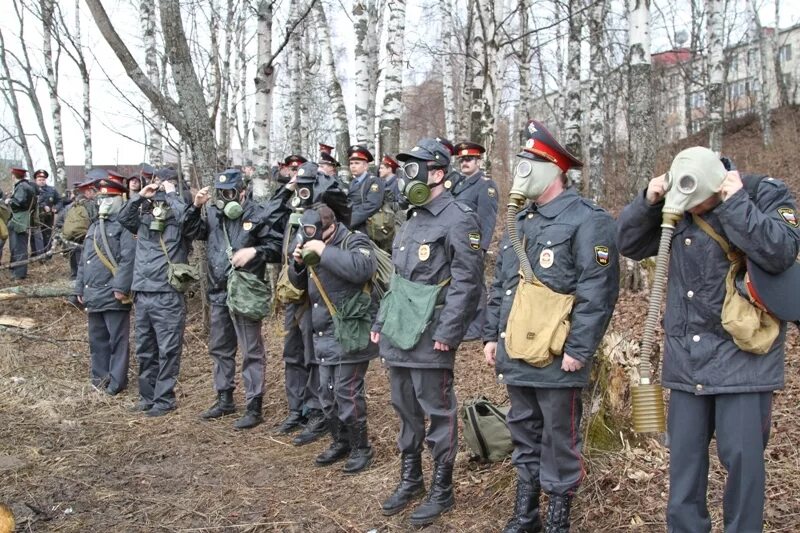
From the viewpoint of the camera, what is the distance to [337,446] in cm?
566

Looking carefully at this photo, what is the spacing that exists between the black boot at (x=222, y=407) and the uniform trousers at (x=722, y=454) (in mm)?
4734

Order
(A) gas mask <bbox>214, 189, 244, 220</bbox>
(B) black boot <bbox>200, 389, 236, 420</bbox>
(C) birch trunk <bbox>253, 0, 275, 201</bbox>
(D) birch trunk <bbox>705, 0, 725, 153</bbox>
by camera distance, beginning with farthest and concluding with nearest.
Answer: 1. (D) birch trunk <bbox>705, 0, 725, 153</bbox>
2. (C) birch trunk <bbox>253, 0, 275, 201</bbox>
3. (B) black boot <bbox>200, 389, 236, 420</bbox>
4. (A) gas mask <bbox>214, 189, 244, 220</bbox>

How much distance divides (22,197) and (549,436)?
13.6m

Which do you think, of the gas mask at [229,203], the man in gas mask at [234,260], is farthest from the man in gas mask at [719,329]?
the gas mask at [229,203]

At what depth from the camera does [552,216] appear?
12.8ft

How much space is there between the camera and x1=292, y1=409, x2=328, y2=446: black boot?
618 centimetres

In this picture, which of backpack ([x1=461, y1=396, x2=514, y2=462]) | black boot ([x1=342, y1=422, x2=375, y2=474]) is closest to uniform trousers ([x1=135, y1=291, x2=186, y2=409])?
black boot ([x1=342, y1=422, x2=375, y2=474])

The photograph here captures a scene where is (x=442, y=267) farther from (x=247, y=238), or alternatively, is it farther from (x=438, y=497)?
(x=247, y=238)

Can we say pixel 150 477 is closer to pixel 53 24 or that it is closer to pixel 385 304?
pixel 385 304

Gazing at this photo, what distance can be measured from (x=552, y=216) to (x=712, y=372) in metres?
1.20

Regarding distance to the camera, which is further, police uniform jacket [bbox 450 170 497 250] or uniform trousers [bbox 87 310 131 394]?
police uniform jacket [bbox 450 170 497 250]

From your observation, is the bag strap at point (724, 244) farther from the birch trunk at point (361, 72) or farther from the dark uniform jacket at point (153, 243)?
the birch trunk at point (361, 72)

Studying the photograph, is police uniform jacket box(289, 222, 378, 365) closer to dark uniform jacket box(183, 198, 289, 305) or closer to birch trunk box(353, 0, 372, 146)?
dark uniform jacket box(183, 198, 289, 305)

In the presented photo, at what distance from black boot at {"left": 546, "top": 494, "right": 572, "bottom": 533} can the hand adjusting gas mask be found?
201 cm
